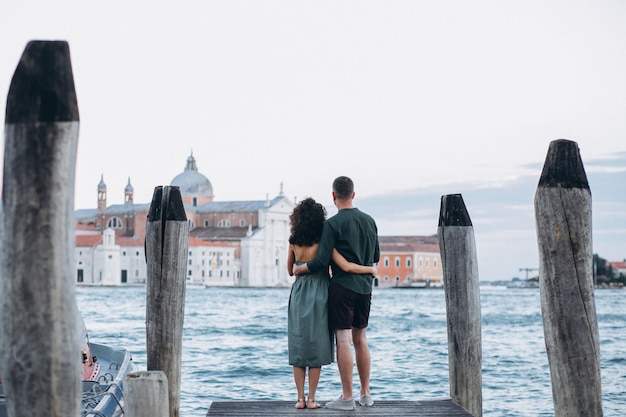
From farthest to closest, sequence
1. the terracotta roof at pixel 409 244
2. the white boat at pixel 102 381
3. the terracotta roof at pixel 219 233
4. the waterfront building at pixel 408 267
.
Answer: the terracotta roof at pixel 409 244, the waterfront building at pixel 408 267, the terracotta roof at pixel 219 233, the white boat at pixel 102 381

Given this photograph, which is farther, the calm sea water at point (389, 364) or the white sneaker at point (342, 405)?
the calm sea water at point (389, 364)

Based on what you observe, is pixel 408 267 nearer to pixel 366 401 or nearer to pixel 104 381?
pixel 104 381

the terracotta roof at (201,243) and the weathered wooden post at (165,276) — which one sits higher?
the terracotta roof at (201,243)

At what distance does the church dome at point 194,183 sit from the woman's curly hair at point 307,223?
238ft

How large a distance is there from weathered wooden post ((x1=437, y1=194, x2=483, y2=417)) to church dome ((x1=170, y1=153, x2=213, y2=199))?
7227cm

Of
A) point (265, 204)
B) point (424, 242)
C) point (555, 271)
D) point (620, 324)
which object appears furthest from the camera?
point (424, 242)

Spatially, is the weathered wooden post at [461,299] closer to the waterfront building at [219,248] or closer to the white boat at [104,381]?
the white boat at [104,381]

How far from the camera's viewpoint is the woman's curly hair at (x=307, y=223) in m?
3.54

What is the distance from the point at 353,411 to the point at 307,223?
765 mm

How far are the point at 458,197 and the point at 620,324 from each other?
25.5 meters

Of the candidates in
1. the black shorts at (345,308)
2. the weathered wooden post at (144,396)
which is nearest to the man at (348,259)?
the black shorts at (345,308)

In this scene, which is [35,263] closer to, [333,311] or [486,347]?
[333,311]

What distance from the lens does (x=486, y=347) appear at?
17.8 metres

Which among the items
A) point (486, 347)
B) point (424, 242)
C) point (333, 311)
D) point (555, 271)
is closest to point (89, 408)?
point (333, 311)
